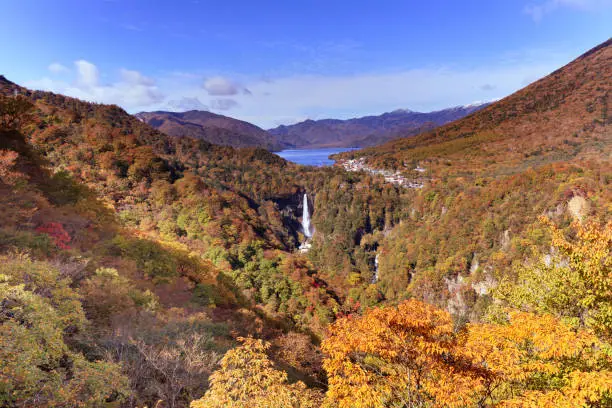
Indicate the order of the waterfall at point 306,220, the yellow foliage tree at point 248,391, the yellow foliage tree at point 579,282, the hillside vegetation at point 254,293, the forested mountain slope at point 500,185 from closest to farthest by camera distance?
1. the yellow foliage tree at point 248,391
2. the hillside vegetation at point 254,293
3. the yellow foliage tree at point 579,282
4. the forested mountain slope at point 500,185
5. the waterfall at point 306,220

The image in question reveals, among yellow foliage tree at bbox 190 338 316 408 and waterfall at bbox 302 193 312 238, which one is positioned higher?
yellow foliage tree at bbox 190 338 316 408

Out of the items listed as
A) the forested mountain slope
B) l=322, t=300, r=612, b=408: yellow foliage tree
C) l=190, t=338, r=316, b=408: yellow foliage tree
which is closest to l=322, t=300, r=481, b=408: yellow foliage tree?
l=322, t=300, r=612, b=408: yellow foliage tree

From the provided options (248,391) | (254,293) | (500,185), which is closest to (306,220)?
(500,185)

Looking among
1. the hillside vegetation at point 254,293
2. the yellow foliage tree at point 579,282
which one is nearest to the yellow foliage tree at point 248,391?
the hillside vegetation at point 254,293

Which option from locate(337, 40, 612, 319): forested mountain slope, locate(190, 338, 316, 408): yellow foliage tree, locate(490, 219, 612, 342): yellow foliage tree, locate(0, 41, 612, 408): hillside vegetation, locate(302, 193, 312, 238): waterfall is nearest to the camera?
locate(190, 338, 316, 408): yellow foliage tree

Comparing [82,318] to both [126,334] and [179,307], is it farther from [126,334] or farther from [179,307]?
[179,307]

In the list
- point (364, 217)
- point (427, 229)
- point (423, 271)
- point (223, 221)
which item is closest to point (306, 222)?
point (364, 217)

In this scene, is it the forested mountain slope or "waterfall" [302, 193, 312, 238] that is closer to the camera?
the forested mountain slope

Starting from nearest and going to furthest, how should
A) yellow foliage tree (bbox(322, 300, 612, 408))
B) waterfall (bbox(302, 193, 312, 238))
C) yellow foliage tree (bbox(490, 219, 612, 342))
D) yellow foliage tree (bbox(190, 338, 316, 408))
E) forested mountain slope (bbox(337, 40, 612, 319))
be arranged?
1. yellow foliage tree (bbox(190, 338, 316, 408))
2. yellow foliage tree (bbox(322, 300, 612, 408))
3. yellow foliage tree (bbox(490, 219, 612, 342))
4. forested mountain slope (bbox(337, 40, 612, 319))
5. waterfall (bbox(302, 193, 312, 238))

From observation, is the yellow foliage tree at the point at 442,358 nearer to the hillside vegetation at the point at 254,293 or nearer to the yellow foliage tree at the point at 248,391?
the hillside vegetation at the point at 254,293

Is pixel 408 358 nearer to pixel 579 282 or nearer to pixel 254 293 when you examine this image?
pixel 579 282

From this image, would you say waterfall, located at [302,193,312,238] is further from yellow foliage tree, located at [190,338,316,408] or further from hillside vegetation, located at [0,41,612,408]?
yellow foliage tree, located at [190,338,316,408]
